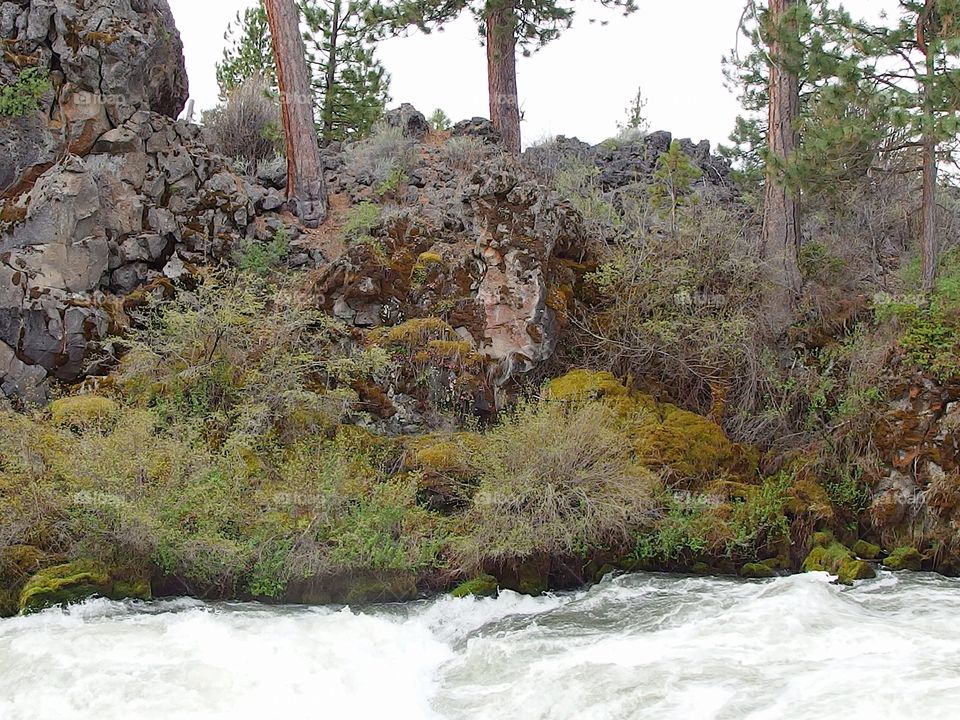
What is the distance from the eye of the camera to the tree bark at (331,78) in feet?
60.2

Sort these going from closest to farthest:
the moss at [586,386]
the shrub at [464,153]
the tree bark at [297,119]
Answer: the moss at [586,386] < the tree bark at [297,119] < the shrub at [464,153]

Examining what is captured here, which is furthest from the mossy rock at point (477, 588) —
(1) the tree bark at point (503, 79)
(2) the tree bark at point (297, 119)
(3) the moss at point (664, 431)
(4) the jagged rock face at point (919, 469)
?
(1) the tree bark at point (503, 79)

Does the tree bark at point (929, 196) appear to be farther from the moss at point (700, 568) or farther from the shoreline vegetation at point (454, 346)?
the moss at point (700, 568)

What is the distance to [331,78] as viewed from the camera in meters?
18.6

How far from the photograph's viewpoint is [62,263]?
11.6 m

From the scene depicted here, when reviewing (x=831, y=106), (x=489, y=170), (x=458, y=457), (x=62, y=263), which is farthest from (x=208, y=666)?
(x=831, y=106)

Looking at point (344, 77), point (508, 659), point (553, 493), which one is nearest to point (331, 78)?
point (344, 77)

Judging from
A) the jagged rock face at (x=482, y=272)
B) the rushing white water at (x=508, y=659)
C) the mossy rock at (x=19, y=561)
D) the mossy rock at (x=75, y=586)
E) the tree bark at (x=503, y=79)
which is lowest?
the rushing white water at (x=508, y=659)

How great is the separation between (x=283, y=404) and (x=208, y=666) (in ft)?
14.7

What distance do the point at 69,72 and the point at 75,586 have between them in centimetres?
826

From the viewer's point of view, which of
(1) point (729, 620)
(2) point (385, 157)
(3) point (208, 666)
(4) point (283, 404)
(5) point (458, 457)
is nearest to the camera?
(3) point (208, 666)

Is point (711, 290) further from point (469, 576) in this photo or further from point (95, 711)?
point (95, 711)

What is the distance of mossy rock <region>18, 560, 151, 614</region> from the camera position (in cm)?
746

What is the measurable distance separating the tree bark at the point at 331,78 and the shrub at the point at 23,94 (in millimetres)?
6805
